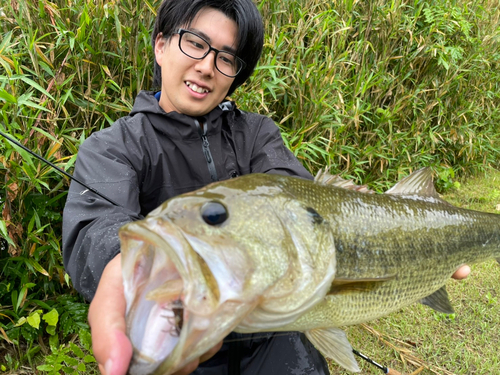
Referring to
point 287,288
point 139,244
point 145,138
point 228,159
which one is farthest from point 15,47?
point 287,288

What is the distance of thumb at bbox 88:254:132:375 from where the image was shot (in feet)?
2.88

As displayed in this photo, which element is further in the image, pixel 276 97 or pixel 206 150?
pixel 276 97

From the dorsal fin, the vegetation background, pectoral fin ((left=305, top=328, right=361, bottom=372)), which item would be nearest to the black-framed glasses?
the vegetation background

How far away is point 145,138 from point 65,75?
108 centimetres

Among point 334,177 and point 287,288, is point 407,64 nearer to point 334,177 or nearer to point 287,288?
point 334,177

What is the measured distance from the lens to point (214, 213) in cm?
101

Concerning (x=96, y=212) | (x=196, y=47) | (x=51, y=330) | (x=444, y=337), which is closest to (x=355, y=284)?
(x=96, y=212)

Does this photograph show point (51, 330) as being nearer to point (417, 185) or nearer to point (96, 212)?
point (96, 212)

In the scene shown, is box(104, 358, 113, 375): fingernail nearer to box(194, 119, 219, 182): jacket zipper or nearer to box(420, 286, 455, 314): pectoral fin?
box(194, 119, 219, 182): jacket zipper

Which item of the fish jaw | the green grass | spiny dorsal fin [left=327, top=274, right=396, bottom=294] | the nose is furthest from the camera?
the green grass

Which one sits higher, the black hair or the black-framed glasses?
the black hair

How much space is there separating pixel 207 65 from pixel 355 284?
1.31 m

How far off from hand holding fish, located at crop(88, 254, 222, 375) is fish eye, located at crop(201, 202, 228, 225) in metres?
0.32

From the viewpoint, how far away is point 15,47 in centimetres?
247
